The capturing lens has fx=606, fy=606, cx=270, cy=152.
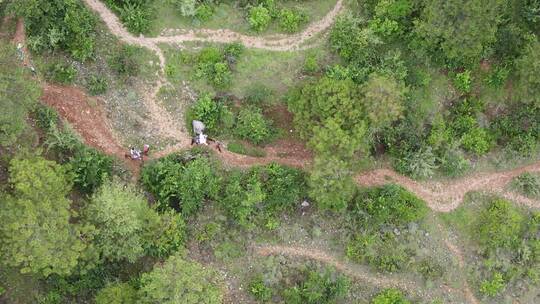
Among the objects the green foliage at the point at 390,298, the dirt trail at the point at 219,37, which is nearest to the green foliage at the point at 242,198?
the dirt trail at the point at 219,37

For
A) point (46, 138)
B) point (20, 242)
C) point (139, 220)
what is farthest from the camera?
point (46, 138)

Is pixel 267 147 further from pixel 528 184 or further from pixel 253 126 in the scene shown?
pixel 528 184

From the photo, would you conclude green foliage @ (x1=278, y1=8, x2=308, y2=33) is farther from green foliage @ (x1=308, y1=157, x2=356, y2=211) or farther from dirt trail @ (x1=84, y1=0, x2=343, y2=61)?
green foliage @ (x1=308, y1=157, x2=356, y2=211)

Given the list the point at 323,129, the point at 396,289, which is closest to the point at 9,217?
the point at 323,129

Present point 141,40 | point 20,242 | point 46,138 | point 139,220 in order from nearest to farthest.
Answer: point 20,242 → point 139,220 → point 46,138 → point 141,40

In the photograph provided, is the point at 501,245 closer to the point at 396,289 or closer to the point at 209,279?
the point at 396,289

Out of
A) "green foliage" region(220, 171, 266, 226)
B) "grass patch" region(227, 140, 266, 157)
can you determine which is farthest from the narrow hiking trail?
"grass patch" region(227, 140, 266, 157)

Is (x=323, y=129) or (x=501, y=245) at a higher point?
(x=323, y=129)
